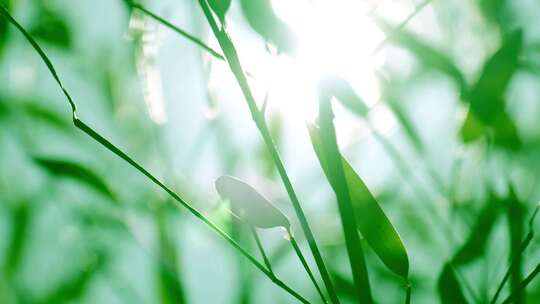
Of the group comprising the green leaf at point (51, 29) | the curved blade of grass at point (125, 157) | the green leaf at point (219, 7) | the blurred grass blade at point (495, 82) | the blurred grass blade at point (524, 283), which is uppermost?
the green leaf at point (51, 29)

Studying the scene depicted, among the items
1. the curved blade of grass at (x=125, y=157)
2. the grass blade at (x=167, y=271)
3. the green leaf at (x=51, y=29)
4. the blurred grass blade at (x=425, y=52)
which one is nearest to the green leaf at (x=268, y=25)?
the curved blade of grass at (x=125, y=157)

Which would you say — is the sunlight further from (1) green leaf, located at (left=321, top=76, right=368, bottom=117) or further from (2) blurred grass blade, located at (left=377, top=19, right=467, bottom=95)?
(2) blurred grass blade, located at (left=377, top=19, right=467, bottom=95)

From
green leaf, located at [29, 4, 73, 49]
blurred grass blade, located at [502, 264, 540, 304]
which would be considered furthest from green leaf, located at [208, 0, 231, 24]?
green leaf, located at [29, 4, 73, 49]

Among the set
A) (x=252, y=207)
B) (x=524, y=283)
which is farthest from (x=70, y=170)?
(x=524, y=283)

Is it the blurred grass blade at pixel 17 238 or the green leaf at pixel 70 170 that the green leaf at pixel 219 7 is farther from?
the blurred grass blade at pixel 17 238

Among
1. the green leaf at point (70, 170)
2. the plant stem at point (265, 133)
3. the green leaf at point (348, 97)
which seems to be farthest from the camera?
the green leaf at point (70, 170)
